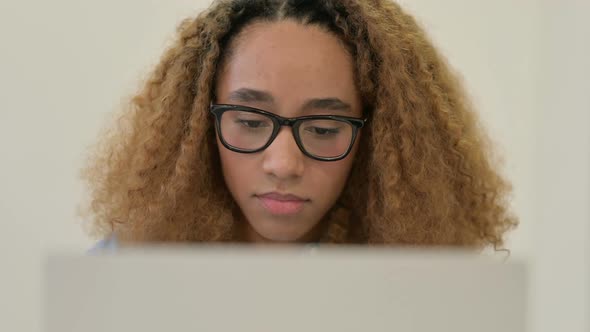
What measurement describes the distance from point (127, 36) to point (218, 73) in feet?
1.42

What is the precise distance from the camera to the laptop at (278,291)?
35 cm

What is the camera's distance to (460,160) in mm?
1003

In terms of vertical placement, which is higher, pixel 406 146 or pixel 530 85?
pixel 530 85

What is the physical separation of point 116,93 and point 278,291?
992 millimetres

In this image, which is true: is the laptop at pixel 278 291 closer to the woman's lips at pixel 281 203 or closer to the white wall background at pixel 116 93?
the woman's lips at pixel 281 203

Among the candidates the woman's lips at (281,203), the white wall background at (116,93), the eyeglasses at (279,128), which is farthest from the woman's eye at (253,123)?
the white wall background at (116,93)

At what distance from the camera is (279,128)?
2.73 feet

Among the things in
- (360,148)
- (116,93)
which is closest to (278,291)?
(360,148)

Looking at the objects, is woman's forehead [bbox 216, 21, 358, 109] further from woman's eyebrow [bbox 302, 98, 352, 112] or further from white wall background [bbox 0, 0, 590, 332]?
white wall background [bbox 0, 0, 590, 332]

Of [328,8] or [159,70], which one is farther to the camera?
[159,70]

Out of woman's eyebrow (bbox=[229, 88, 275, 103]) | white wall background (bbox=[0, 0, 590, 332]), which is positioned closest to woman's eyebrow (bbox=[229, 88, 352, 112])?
woman's eyebrow (bbox=[229, 88, 275, 103])

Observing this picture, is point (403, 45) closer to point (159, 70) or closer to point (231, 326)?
point (159, 70)

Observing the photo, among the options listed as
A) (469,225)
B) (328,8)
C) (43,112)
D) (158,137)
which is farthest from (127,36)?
(469,225)

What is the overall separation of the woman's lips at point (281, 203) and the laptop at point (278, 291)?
0.51m
